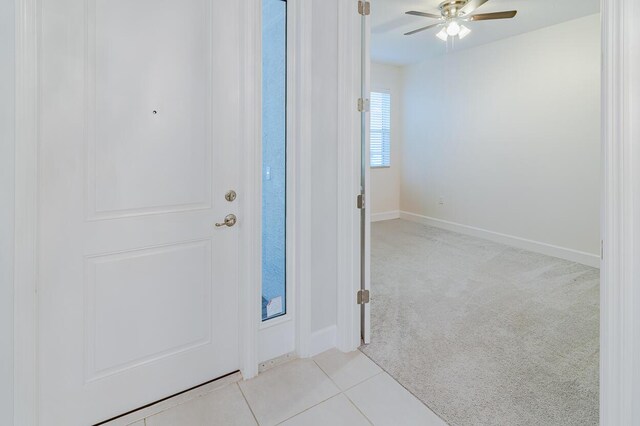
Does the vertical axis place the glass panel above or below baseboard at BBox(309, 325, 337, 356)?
above

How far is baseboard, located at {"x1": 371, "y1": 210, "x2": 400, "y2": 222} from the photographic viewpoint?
244 inches

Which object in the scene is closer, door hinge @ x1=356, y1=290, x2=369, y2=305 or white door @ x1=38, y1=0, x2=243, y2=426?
white door @ x1=38, y1=0, x2=243, y2=426

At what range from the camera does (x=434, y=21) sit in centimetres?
394

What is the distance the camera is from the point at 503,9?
3.58m

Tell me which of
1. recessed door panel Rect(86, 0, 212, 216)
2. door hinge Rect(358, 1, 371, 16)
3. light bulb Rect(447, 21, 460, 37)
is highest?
light bulb Rect(447, 21, 460, 37)

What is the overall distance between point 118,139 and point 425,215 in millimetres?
5230

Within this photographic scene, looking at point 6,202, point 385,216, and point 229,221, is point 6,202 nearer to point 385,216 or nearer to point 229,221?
point 229,221

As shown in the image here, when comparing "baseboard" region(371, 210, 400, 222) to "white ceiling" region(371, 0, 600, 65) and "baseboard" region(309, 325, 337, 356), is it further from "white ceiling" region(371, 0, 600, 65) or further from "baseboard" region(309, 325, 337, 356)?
"baseboard" region(309, 325, 337, 356)

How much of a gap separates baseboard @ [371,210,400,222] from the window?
882mm

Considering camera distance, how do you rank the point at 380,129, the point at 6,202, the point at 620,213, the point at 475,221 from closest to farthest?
the point at 620,213, the point at 6,202, the point at 475,221, the point at 380,129

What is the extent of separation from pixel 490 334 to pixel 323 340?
47.2 inches

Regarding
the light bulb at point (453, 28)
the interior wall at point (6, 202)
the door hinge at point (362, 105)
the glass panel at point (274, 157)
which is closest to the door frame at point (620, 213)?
the door hinge at point (362, 105)

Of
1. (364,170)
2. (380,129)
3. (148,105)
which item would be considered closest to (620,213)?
(364,170)

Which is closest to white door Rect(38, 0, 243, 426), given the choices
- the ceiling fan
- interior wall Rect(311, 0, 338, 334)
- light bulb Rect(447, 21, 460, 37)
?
interior wall Rect(311, 0, 338, 334)
